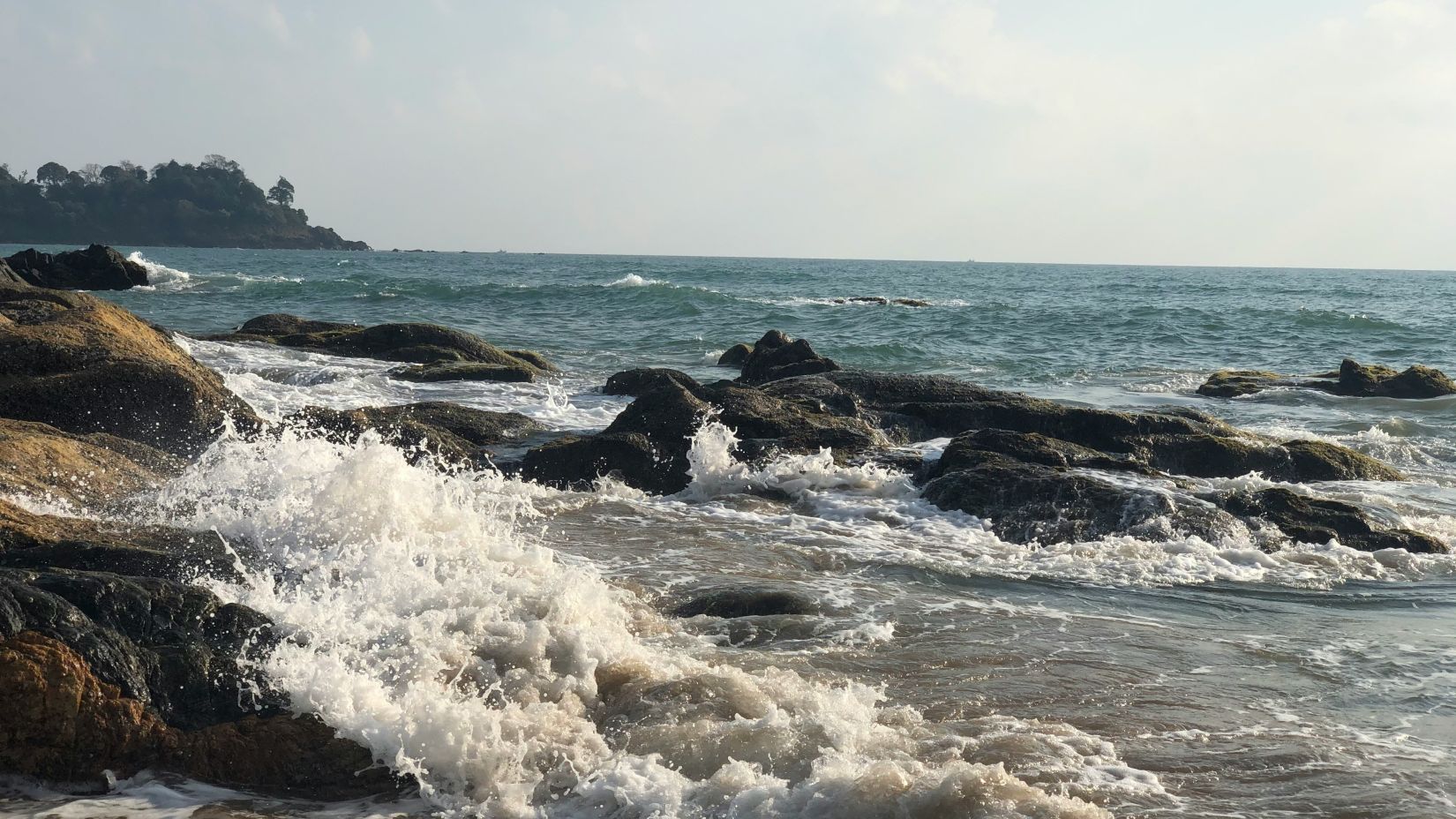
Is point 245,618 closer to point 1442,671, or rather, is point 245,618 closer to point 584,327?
point 1442,671

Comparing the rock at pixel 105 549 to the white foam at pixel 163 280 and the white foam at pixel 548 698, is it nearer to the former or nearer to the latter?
the white foam at pixel 548 698

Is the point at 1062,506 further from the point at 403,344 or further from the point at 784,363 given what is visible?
the point at 403,344

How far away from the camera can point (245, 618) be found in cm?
446

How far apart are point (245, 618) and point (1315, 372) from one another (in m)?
21.6

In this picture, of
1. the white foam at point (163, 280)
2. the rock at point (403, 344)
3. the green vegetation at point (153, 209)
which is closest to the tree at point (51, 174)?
the green vegetation at point (153, 209)

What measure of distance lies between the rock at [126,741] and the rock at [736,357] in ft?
53.0

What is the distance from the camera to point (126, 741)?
3896 millimetres

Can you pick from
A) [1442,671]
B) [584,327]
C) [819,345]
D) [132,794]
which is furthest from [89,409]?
[584,327]

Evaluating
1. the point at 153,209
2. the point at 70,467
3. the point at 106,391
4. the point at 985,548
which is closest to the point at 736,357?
the point at 985,548

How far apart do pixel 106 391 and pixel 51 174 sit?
130 metres

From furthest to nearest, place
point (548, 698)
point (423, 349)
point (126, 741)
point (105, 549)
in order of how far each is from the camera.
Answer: point (423, 349) → point (105, 549) → point (548, 698) → point (126, 741)

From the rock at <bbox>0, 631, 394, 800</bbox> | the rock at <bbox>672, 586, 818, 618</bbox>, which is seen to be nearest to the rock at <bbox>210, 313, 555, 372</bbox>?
the rock at <bbox>672, 586, 818, 618</bbox>

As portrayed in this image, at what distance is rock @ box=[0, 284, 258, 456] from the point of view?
25.6ft

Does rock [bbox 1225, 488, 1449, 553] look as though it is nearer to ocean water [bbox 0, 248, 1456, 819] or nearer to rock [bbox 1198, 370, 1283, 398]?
ocean water [bbox 0, 248, 1456, 819]
